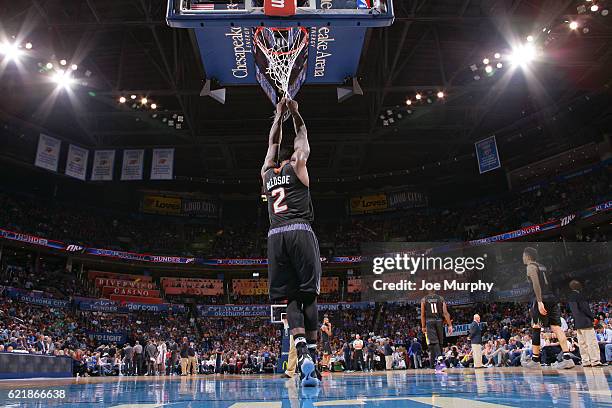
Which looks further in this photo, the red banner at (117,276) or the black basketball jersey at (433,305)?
the red banner at (117,276)

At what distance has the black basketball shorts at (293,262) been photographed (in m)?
4.45

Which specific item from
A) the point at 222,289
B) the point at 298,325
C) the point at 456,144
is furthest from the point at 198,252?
the point at 298,325

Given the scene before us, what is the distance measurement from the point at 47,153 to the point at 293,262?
23.7 m

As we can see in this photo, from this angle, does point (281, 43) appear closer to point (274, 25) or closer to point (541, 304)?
point (274, 25)

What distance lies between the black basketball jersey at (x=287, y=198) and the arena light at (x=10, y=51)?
60.9 ft

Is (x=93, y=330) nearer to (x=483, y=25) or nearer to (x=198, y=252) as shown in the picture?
(x=198, y=252)

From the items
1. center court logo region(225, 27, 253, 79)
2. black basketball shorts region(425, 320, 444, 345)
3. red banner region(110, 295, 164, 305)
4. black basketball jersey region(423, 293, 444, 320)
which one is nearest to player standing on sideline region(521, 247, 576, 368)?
black basketball jersey region(423, 293, 444, 320)

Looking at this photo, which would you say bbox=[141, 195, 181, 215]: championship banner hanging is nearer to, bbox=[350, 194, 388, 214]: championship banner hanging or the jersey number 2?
bbox=[350, 194, 388, 214]: championship banner hanging

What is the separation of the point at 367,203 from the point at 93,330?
22.4 meters

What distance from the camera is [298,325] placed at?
4.46 metres

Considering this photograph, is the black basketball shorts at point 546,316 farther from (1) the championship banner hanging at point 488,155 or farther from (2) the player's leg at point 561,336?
(1) the championship banner hanging at point 488,155

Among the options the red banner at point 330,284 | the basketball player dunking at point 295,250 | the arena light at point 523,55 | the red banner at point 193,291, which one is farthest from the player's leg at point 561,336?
the red banner at point 193,291

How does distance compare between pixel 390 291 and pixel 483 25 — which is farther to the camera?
pixel 390 291

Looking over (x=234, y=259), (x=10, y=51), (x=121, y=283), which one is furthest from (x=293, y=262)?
(x=121, y=283)
